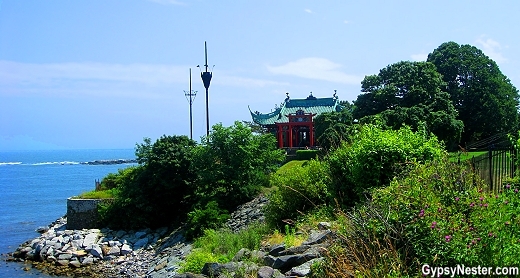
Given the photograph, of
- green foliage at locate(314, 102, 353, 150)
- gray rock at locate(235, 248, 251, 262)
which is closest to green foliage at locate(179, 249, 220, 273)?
gray rock at locate(235, 248, 251, 262)

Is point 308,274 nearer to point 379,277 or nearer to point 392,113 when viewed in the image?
point 379,277

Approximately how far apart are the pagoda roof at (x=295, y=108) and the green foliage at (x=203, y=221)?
23.3 meters

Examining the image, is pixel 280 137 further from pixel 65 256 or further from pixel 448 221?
pixel 448 221

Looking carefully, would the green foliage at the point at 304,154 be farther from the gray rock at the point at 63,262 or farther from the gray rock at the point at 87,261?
the gray rock at the point at 63,262

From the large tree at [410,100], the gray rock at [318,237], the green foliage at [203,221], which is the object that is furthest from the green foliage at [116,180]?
the gray rock at [318,237]

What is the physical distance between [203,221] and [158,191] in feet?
18.4

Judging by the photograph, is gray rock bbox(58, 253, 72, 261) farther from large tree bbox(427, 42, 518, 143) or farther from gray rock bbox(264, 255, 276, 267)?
large tree bbox(427, 42, 518, 143)

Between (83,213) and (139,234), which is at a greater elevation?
(83,213)

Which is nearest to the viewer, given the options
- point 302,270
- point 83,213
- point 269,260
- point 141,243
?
point 302,270

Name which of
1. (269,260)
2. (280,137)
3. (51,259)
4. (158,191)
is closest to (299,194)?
(269,260)

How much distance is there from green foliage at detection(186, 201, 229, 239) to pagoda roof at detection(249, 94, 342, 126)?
23.3 m

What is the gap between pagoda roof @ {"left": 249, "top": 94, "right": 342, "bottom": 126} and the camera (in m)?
44.1

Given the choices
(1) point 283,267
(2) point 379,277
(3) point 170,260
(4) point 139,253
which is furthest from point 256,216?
(2) point 379,277

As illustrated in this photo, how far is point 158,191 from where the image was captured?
84.4 ft
